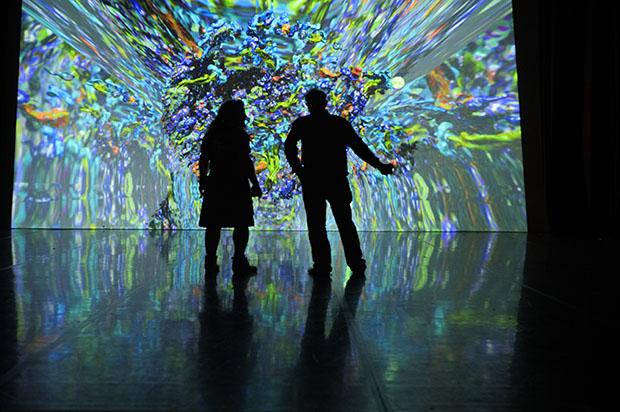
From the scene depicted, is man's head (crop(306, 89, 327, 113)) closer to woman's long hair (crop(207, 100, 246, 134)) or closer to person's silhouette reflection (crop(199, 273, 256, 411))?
woman's long hair (crop(207, 100, 246, 134))

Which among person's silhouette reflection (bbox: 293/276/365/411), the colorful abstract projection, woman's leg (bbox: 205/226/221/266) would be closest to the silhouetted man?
woman's leg (bbox: 205/226/221/266)

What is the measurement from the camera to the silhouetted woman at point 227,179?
359cm

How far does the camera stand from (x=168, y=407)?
4.32 ft

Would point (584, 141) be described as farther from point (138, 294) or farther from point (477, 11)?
point (138, 294)

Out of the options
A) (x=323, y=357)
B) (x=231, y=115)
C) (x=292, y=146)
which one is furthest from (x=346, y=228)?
(x=323, y=357)

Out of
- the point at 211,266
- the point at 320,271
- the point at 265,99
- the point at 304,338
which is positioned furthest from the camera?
the point at 265,99

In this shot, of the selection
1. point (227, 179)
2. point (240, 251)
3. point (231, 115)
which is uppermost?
point (231, 115)

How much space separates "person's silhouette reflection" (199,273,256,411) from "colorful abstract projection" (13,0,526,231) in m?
5.71

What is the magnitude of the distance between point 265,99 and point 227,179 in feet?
15.9

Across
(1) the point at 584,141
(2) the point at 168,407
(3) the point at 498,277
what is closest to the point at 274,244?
(3) the point at 498,277

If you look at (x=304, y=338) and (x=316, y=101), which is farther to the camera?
(x=316, y=101)

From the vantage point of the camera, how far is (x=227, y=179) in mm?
3631

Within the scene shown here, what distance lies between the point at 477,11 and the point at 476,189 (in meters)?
2.07

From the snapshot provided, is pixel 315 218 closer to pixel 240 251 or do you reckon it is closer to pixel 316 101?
pixel 240 251
